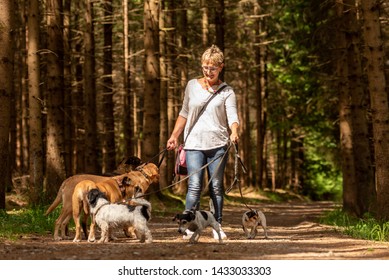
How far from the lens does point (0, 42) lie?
14.2m

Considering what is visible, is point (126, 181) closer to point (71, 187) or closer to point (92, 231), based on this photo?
point (71, 187)

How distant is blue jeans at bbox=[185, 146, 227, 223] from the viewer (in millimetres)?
10328

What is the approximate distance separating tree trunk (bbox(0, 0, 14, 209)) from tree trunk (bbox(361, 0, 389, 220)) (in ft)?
23.7

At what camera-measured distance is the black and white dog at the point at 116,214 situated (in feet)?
32.2

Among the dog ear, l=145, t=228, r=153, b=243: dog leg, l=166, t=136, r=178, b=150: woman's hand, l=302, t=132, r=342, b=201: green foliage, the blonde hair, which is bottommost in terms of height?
l=302, t=132, r=342, b=201: green foliage

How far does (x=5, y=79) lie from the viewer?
1416 centimetres

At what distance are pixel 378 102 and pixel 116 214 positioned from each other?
6.88 m

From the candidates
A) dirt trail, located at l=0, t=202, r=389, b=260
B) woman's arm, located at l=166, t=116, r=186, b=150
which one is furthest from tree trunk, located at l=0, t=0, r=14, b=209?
woman's arm, located at l=166, t=116, r=186, b=150

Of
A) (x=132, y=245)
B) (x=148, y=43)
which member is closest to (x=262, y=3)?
(x=148, y=43)

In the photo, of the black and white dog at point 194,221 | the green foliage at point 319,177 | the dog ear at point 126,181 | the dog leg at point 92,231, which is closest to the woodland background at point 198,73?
the green foliage at point 319,177

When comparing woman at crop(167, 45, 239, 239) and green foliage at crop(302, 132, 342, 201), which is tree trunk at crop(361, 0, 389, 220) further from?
green foliage at crop(302, 132, 342, 201)

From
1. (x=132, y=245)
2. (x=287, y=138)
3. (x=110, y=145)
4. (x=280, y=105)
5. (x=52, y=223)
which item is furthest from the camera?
(x=287, y=138)
